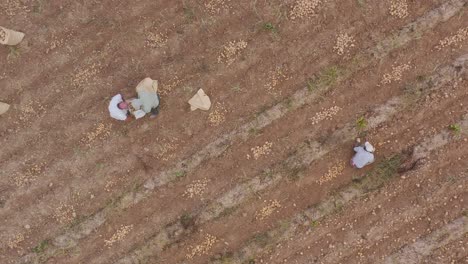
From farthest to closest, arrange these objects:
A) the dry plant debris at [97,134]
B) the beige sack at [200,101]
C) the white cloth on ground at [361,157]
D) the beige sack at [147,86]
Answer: the dry plant debris at [97,134] → the beige sack at [200,101] → the beige sack at [147,86] → the white cloth on ground at [361,157]

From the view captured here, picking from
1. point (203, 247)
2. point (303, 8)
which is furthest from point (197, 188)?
point (303, 8)

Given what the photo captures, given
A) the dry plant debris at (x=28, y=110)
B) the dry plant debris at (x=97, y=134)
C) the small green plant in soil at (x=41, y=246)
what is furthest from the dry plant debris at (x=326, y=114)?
the small green plant in soil at (x=41, y=246)

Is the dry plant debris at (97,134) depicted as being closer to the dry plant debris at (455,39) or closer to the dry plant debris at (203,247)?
the dry plant debris at (203,247)

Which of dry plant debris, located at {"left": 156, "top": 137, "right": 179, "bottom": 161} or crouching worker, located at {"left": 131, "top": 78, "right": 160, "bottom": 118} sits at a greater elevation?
crouching worker, located at {"left": 131, "top": 78, "right": 160, "bottom": 118}

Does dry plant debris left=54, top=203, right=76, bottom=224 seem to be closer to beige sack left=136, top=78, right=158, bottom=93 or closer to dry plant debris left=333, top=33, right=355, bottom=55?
beige sack left=136, top=78, right=158, bottom=93

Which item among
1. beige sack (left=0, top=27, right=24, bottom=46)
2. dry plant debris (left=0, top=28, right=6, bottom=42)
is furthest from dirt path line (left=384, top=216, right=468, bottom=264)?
dry plant debris (left=0, top=28, right=6, bottom=42)

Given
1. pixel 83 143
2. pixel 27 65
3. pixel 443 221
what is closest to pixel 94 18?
pixel 27 65
